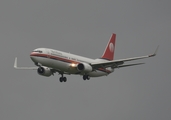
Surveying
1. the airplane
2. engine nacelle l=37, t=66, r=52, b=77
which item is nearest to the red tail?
the airplane

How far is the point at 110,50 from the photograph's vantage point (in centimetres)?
11300

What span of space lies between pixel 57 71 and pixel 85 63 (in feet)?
15.9

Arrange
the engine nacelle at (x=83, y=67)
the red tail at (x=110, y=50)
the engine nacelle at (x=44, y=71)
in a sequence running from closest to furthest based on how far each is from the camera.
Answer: the engine nacelle at (x=44, y=71) < the engine nacelle at (x=83, y=67) < the red tail at (x=110, y=50)

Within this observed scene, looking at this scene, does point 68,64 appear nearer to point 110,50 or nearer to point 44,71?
point 44,71

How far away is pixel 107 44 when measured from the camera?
375 ft

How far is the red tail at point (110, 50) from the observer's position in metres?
111

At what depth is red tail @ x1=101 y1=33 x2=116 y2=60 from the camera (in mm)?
110812

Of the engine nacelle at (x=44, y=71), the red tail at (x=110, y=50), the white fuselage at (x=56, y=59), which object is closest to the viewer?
the white fuselage at (x=56, y=59)

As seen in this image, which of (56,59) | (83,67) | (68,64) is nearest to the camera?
(56,59)

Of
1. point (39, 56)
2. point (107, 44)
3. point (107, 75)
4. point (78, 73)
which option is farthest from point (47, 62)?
point (107, 44)

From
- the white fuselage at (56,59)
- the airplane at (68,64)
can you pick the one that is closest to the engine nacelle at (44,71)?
the airplane at (68,64)

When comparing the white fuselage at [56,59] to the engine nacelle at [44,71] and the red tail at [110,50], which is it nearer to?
the engine nacelle at [44,71]

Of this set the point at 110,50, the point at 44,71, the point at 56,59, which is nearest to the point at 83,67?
the point at 56,59

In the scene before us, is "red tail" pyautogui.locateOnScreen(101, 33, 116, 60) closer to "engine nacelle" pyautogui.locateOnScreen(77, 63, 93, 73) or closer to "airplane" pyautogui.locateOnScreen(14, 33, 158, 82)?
"airplane" pyautogui.locateOnScreen(14, 33, 158, 82)
